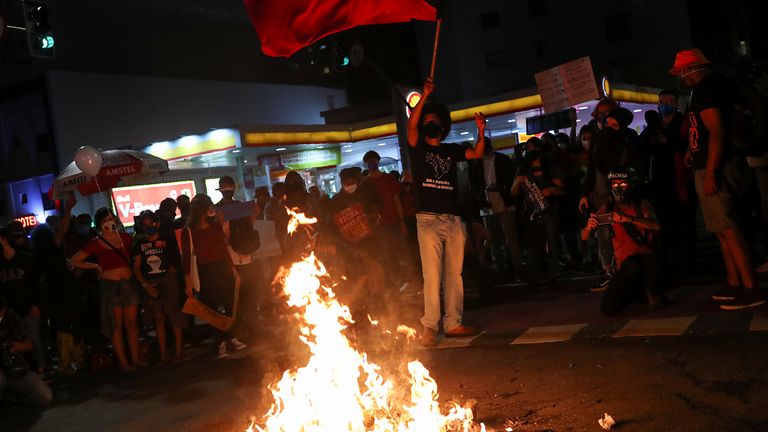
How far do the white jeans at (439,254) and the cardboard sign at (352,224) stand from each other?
1.33 metres

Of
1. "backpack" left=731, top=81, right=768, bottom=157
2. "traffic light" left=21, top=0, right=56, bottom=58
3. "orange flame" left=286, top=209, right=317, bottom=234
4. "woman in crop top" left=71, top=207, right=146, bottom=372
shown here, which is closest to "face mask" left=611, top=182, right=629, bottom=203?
"backpack" left=731, top=81, right=768, bottom=157

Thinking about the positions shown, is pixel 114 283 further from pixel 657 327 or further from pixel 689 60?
pixel 689 60

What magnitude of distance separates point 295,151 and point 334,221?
1312cm

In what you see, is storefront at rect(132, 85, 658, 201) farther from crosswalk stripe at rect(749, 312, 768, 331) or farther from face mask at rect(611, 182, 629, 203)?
crosswalk stripe at rect(749, 312, 768, 331)

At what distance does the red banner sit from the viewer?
56.5ft

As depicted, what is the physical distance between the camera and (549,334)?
21.7 feet

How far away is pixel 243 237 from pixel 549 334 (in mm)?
4224

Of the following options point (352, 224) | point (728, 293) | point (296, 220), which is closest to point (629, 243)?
point (728, 293)

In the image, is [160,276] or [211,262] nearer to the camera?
[160,276]

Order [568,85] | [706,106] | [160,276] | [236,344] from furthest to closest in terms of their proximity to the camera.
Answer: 1. [568,85]
2. [236,344]
3. [160,276]
4. [706,106]

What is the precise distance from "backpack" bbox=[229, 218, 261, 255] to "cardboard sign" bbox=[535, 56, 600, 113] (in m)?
6.22

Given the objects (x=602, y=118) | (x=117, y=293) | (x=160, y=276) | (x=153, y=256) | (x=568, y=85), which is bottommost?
(x=117, y=293)

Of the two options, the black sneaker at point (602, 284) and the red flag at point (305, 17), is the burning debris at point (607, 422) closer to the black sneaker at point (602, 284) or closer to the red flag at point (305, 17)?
the red flag at point (305, 17)

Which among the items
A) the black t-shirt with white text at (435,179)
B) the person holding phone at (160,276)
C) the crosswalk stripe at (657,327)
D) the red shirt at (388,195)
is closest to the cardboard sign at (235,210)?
the person holding phone at (160,276)
